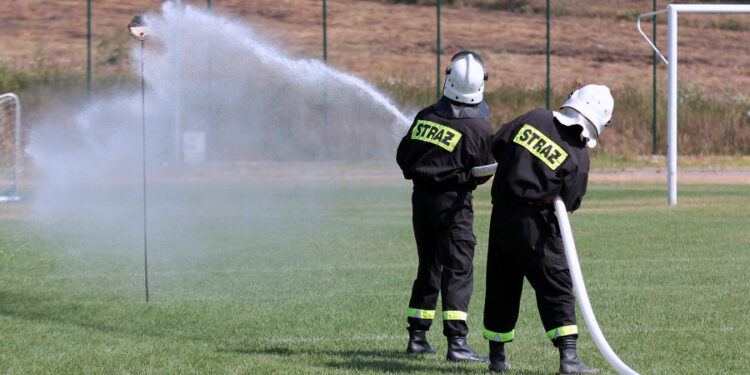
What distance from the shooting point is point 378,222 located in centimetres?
1686

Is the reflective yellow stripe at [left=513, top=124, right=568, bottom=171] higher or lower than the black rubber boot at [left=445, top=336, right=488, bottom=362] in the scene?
higher

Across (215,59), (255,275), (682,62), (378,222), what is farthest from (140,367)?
(682,62)

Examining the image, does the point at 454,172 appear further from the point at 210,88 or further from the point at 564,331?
the point at 210,88

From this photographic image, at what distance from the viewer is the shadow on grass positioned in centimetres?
640

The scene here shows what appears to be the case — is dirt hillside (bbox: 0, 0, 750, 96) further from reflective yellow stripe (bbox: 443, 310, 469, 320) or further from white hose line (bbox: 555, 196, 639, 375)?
white hose line (bbox: 555, 196, 639, 375)

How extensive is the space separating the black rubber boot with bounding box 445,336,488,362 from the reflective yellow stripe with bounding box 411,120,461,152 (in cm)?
125

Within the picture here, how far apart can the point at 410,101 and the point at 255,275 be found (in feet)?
65.8

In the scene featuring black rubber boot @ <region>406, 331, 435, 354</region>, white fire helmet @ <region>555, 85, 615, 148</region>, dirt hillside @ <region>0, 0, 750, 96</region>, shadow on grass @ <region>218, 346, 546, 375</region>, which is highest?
dirt hillside @ <region>0, 0, 750, 96</region>

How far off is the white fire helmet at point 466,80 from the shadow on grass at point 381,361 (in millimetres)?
1731

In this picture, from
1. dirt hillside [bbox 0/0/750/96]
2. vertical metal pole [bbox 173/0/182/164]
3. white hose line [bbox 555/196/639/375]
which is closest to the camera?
white hose line [bbox 555/196/639/375]

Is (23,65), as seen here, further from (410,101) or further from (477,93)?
(477,93)

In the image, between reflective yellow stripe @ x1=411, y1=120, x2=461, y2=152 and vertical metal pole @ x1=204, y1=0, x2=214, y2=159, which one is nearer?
reflective yellow stripe @ x1=411, y1=120, x2=461, y2=152

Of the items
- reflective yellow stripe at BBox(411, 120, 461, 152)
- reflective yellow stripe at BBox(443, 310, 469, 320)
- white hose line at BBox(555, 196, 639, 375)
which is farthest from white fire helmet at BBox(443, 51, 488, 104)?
reflective yellow stripe at BBox(443, 310, 469, 320)

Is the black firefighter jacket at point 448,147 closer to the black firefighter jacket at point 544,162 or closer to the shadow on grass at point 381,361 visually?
the black firefighter jacket at point 544,162
